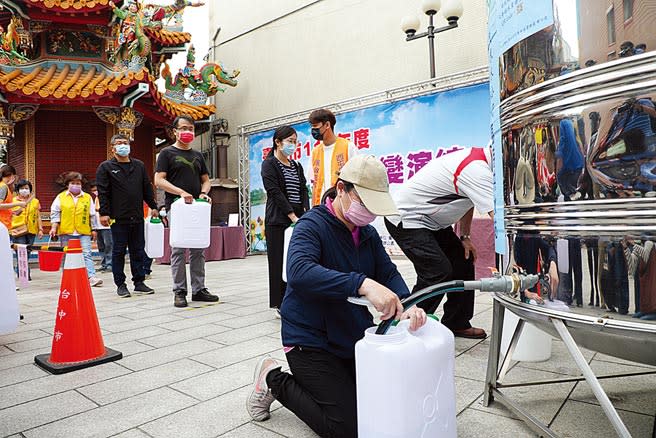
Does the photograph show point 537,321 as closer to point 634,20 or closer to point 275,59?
point 634,20

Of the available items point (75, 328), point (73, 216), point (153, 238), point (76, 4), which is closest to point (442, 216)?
point (75, 328)

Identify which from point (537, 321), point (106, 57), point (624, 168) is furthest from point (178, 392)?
point (106, 57)

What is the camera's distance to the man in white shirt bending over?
7.74 feet

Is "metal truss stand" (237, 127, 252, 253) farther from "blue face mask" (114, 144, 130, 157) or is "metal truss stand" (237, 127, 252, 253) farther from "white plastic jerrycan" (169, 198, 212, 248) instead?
"white plastic jerrycan" (169, 198, 212, 248)

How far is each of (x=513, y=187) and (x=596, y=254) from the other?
404mm

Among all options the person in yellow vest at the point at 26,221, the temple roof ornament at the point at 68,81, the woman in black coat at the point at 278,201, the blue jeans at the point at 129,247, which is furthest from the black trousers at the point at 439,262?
the temple roof ornament at the point at 68,81

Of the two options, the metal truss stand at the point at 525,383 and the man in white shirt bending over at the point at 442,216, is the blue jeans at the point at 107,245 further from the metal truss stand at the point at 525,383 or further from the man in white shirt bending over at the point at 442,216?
the metal truss stand at the point at 525,383

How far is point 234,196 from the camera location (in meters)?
11.9

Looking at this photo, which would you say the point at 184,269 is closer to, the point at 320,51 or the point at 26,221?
the point at 26,221

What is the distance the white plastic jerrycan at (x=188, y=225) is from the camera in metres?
3.98

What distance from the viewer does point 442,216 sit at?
264cm

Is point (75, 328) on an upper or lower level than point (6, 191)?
lower

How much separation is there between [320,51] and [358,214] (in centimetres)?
992

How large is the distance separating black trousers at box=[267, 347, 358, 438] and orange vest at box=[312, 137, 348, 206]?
1864 mm
